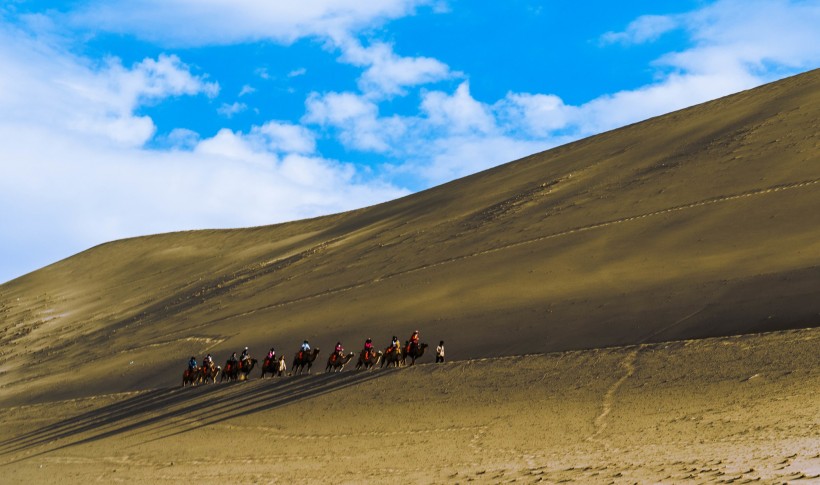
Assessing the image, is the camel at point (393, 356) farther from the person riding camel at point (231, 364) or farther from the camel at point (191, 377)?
the camel at point (191, 377)

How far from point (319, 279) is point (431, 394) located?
20370 millimetres

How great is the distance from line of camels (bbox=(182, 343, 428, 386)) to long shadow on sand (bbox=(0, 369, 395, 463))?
40 centimetres

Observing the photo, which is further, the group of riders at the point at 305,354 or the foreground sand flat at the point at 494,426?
the group of riders at the point at 305,354

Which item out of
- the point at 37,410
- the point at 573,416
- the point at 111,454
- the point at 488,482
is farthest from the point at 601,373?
the point at 37,410

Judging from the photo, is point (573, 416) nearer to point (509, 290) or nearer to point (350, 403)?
point (350, 403)

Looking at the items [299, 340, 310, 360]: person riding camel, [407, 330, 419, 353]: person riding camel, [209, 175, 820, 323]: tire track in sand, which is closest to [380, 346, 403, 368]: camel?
[407, 330, 419, 353]: person riding camel

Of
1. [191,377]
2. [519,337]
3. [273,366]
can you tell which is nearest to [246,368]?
[273,366]

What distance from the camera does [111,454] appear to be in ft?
83.5

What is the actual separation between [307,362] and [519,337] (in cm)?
659

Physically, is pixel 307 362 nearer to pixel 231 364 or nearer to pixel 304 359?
pixel 304 359

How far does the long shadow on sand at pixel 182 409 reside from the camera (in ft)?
92.5

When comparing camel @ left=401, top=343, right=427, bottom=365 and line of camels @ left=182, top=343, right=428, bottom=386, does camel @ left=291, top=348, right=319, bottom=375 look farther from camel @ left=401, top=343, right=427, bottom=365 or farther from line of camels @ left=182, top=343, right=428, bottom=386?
camel @ left=401, top=343, right=427, bottom=365

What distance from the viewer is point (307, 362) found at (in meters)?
31.9

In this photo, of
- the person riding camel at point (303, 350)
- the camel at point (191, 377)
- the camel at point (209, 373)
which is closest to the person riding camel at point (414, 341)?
the person riding camel at point (303, 350)
